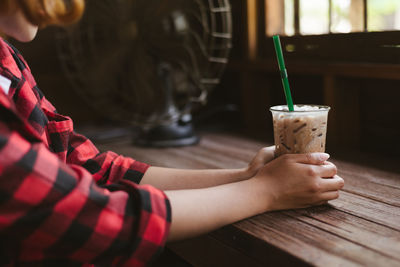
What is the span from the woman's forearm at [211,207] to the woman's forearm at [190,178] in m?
0.16

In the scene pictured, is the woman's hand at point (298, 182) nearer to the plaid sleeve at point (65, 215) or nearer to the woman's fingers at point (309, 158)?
the woman's fingers at point (309, 158)

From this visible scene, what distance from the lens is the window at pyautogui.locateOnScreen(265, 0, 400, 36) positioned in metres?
1.63

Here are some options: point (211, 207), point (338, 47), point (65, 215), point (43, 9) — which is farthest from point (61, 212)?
point (338, 47)

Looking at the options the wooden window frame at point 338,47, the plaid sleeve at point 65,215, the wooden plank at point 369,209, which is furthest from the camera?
the wooden window frame at point 338,47

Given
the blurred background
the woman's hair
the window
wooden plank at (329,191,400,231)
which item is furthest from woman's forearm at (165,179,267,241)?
the window

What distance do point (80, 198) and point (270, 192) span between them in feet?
1.47

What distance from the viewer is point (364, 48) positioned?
163 centimetres

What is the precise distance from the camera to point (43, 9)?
0.92m

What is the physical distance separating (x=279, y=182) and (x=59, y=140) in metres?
0.59

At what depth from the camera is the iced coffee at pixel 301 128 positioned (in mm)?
1034

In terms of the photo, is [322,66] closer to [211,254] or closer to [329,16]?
[329,16]

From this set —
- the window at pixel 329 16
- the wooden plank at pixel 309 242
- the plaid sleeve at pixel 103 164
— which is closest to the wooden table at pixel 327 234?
the wooden plank at pixel 309 242

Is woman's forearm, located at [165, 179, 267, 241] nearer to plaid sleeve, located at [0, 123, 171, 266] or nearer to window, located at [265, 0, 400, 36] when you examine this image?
plaid sleeve, located at [0, 123, 171, 266]

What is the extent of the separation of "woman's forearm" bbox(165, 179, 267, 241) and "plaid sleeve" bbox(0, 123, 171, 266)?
4 cm
